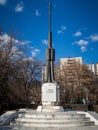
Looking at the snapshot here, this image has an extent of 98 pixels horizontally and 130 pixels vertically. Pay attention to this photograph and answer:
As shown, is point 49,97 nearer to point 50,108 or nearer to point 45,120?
point 50,108

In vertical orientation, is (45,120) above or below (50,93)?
below

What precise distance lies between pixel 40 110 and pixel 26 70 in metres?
16.8

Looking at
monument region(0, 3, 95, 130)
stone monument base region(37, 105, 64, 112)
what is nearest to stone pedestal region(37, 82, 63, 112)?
stone monument base region(37, 105, 64, 112)

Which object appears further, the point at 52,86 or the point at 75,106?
the point at 75,106

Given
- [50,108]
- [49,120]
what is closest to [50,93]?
[50,108]

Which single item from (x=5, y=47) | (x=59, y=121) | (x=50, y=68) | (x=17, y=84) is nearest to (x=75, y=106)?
(x=17, y=84)

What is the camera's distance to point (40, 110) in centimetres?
1942

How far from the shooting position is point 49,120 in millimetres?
15953

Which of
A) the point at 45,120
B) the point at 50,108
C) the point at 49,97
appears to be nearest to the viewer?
the point at 45,120

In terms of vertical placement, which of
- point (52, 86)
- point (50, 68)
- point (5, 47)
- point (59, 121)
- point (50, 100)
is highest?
point (5, 47)

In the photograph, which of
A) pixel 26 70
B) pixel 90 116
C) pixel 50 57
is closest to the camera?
pixel 90 116

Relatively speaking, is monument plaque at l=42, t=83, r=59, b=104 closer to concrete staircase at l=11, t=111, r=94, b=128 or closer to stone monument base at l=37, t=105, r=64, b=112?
stone monument base at l=37, t=105, r=64, b=112

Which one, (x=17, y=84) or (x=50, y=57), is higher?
(x=50, y=57)

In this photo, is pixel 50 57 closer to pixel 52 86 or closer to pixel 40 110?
pixel 52 86
